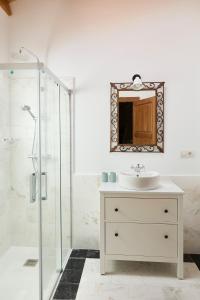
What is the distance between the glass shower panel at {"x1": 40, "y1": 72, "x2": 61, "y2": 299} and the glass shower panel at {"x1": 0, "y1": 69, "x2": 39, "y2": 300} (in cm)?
8

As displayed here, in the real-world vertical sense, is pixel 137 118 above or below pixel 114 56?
below

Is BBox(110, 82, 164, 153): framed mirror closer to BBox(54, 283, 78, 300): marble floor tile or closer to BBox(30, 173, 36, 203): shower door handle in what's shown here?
BBox(30, 173, 36, 203): shower door handle

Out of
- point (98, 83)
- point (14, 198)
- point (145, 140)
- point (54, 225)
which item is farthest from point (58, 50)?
point (54, 225)

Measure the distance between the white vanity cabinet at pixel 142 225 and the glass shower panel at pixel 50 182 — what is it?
1.39 ft

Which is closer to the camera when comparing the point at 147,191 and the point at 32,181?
the point at 32,181

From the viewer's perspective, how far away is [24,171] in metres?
2.29

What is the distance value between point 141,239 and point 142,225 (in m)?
0.13

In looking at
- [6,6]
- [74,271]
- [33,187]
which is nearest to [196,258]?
[74,271]

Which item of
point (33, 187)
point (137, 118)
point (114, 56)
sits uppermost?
point (114, 56)

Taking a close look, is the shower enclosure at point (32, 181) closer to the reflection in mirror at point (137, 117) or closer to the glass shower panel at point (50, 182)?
the glass shower panel at point (50, 182)

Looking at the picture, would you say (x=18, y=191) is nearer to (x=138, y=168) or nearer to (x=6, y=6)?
(x=138, y=168)

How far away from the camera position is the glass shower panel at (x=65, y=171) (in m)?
2.59

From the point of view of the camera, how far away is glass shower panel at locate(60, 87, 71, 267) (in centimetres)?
259

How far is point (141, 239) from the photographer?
→ 2367 millimetres
